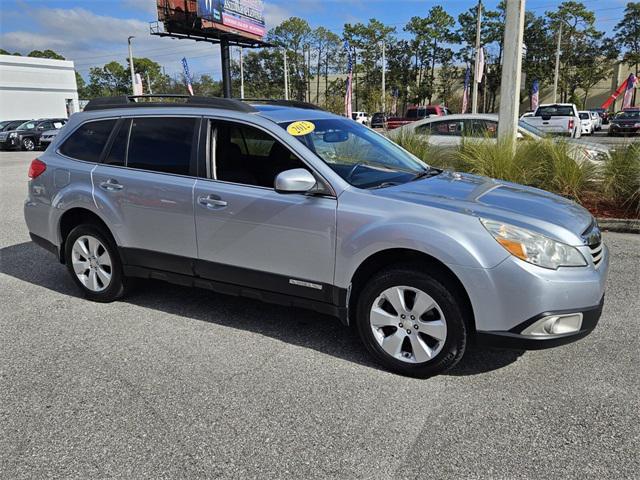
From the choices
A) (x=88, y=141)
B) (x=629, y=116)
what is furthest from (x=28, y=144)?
(x=629, y=116)

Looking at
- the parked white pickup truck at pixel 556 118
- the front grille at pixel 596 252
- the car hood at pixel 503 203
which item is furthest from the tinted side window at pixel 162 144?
the parked white pickup truck at pixel 556 118

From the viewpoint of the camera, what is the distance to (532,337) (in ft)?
10.4

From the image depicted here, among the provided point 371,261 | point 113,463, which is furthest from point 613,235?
point 113,463

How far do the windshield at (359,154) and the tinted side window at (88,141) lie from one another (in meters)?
1.90

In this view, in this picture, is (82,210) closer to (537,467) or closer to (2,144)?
(537,467)

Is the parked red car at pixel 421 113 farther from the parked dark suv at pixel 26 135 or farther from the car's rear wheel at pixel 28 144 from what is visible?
the car's rear wheel at pixel 28 144

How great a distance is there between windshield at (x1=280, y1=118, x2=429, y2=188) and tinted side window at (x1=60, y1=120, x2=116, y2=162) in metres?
1.90

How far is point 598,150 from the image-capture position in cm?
906

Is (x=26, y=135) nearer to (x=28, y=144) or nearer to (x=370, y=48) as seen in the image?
(x=28, y=144)

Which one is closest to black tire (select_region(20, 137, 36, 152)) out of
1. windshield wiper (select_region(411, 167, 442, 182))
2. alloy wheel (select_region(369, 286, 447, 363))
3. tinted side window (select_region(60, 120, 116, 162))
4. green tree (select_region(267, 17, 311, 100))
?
tinted side window (select_region(60, 120, 116, 162))

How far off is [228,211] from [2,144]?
30.7 m

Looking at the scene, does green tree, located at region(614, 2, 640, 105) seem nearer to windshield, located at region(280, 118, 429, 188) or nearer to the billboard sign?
the billboard sign

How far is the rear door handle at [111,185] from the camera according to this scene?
4641 mm

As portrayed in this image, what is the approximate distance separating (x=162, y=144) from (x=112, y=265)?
122 centimetres
